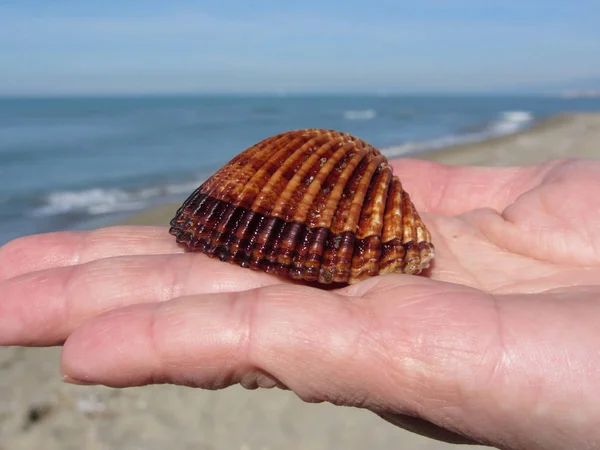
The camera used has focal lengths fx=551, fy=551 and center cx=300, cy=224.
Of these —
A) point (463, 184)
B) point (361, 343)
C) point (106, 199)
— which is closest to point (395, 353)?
point (361, 343)

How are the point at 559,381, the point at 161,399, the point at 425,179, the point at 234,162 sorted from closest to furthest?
the point at 559,381 → the point at 234,162 → the point at 425,179 → the point at 161,399

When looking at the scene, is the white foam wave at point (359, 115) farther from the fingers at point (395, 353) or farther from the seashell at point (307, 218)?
the fingers at point (395, 353)

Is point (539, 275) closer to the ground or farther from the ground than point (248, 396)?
farther from the ground

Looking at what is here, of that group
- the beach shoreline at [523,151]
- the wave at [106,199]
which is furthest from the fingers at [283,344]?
the beach shoreline at [523,151]

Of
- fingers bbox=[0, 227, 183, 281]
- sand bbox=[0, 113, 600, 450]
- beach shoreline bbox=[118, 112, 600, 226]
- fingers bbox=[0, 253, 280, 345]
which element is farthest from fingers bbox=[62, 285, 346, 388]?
beach shoreline bbox=[118, 112, 600, 226]

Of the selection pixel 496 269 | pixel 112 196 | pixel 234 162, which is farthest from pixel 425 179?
pixel 112 196

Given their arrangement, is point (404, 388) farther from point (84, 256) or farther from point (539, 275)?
point (84, 256)

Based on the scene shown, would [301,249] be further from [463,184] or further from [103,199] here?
[103,199]
